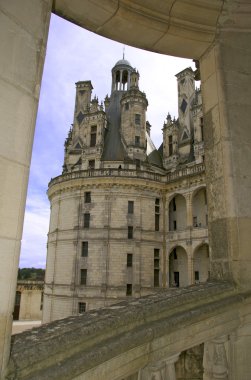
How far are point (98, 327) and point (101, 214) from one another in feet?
80.3

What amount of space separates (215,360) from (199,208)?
2473cm

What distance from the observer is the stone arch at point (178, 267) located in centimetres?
2606

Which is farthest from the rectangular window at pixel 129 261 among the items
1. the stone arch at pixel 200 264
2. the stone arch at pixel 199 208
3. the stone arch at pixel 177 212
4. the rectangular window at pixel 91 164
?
the rectangular window at pixel 91 164

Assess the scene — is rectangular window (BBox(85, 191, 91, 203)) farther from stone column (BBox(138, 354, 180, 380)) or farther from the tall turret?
stone column (BBox(138, 354, 180, 380))

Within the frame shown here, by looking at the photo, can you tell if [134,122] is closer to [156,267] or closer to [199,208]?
[199,208]

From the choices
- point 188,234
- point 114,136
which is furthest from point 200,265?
point 114,136

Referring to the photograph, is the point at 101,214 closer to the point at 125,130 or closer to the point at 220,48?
the point at 125,130

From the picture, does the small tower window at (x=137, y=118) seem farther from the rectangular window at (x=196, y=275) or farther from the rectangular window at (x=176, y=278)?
the rectangular window at (x=196, y=275)

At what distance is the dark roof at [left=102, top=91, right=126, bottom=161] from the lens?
29516 mm

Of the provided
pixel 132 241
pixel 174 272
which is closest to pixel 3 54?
pixel 132 241

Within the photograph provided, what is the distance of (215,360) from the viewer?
209cm

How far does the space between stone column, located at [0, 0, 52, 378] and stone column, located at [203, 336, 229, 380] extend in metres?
1.34

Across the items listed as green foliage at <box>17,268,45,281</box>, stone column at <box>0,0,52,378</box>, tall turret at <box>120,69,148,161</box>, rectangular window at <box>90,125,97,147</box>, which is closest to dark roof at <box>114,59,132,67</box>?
tall turret at <box>120,69,148,161</box>

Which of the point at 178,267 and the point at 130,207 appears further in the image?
the point at 178,267
